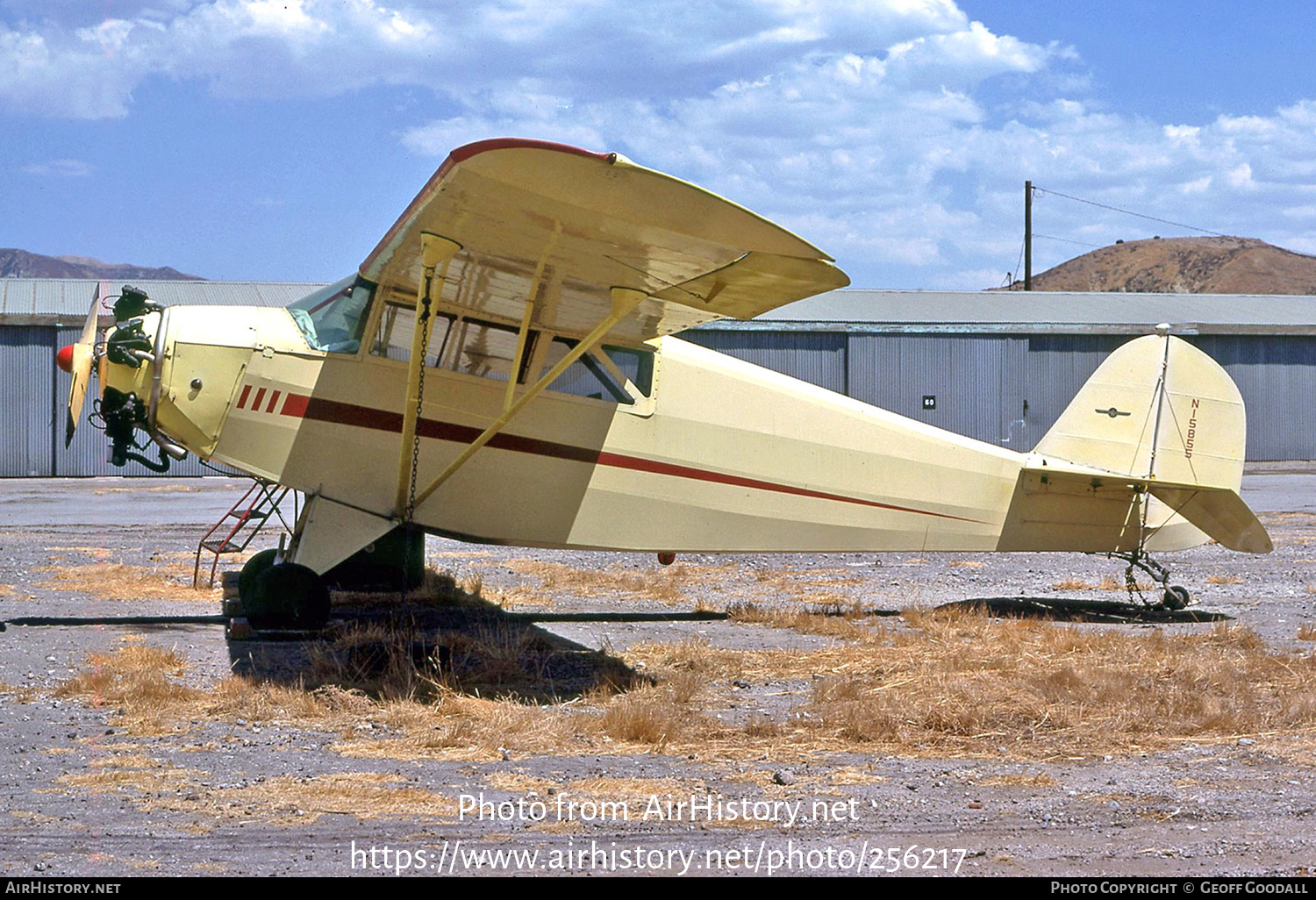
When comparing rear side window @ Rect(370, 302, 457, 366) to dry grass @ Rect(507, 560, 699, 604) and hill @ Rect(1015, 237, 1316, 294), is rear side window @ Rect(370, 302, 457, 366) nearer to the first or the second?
dry grass @ Rect(507, 560, 699, 604)

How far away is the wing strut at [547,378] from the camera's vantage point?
7.30m

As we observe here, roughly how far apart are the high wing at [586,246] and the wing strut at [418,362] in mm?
87

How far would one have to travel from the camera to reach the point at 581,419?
8.67 metres

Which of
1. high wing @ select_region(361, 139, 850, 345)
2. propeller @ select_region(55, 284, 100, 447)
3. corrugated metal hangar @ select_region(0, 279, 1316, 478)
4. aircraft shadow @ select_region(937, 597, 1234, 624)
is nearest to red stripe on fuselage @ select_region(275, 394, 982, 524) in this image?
high wing @ select_region(361, 139, 850, 345)

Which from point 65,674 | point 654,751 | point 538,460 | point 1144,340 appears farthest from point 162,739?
point 1144,340

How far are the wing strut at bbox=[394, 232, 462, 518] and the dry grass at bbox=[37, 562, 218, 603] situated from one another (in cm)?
344

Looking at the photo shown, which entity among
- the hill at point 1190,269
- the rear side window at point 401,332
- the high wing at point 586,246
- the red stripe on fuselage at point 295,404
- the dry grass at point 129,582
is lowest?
the dry grass at point 129,582

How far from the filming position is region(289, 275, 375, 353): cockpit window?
8242 mm

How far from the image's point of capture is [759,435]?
923 centimetres

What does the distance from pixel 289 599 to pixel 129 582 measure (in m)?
4.01

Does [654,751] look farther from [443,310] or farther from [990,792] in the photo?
[443,310]

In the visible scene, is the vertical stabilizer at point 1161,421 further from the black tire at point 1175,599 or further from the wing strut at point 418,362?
the wing strut at point 418,362

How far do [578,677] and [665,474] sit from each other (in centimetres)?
199

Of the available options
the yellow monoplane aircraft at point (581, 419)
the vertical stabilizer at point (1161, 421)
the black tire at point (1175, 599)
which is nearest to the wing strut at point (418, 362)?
the yellow monoplane aircraft at point (581, 419)
